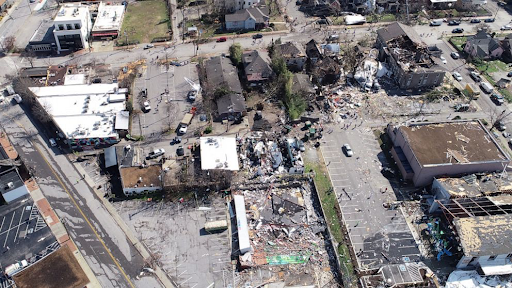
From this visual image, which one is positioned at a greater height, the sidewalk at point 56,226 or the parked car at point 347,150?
the parked car at point 347,150

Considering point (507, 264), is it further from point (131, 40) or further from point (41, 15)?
point (41, 15)

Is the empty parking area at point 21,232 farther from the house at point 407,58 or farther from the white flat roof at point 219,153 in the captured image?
the house at point 407,58

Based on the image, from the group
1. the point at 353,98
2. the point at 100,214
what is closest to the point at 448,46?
the point at 353,98

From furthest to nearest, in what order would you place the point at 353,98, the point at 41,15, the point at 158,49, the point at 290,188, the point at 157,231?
the point at 41,15 < the point at 158,49 < the point at 353,98 < the point at 290,188 < the point at 157,231

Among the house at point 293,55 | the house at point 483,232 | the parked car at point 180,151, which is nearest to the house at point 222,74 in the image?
the house at point 293,55

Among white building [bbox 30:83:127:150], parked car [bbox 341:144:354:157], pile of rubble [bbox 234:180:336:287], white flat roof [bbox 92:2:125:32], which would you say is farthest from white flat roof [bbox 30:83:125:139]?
parked car [bbox 341:144:354:157]
